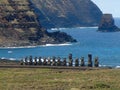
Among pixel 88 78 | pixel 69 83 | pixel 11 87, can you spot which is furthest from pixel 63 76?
pixel 11 87

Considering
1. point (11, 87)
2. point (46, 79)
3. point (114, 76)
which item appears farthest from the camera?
point (114, 76)

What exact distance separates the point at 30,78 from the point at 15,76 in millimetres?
2407

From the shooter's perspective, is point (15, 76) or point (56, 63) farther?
point (56, 63)

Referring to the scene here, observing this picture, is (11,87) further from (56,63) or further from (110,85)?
(56,63)

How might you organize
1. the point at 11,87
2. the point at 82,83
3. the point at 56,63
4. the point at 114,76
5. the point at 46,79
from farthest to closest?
the point at 56,63
the point at 114,76
the point at 46,79
the point at 82,83
the point at 11,87

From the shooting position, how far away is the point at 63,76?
53688 mm

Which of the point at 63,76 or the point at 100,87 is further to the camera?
the point at 63,76

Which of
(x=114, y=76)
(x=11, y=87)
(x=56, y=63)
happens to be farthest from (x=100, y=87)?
(x=56, y=63)

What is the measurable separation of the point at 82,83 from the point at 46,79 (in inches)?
191

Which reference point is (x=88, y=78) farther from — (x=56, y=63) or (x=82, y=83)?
(x=56, y=63)

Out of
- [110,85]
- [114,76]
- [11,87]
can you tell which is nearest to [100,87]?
[110,85]

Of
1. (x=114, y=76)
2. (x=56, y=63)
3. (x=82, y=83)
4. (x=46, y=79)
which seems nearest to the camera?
(x=82, y=83)

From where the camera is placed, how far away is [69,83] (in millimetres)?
46312

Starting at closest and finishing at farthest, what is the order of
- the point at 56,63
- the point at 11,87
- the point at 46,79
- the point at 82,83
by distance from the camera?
the point at 11,87 < the point at 82,83 < the point at 46,79 < the point at 56,63
